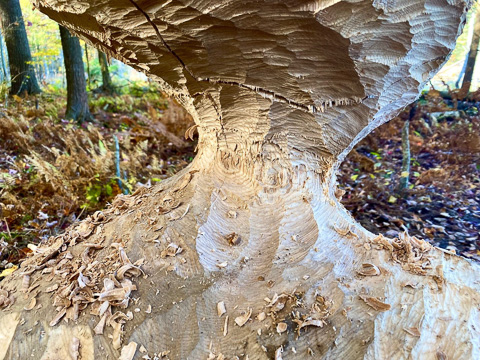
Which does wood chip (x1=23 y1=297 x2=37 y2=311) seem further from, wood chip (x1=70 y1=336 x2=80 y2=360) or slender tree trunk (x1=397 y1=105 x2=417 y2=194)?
slender tree trunk (x1=397 y1=105 x2=417 y2=194)

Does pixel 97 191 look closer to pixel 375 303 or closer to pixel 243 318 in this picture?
pixel 243 318

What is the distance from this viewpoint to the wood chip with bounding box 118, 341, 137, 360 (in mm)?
969

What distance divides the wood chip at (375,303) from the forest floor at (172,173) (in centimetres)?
154

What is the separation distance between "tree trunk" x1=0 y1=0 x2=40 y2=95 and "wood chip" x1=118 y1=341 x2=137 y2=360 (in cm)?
682

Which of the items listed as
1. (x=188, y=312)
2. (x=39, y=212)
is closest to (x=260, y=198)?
(x=188, y=312)

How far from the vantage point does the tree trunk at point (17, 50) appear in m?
5.92

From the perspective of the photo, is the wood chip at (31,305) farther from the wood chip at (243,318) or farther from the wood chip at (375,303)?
the wood chip at (375,303)

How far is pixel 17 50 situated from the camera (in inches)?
251

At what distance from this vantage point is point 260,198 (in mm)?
1281

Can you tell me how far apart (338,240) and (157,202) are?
820 mm

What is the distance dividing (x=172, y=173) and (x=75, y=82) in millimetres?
3231

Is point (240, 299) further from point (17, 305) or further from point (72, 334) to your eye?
point (17, 305)

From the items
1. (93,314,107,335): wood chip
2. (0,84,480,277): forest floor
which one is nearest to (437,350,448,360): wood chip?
(93,314,107,335): wood chip

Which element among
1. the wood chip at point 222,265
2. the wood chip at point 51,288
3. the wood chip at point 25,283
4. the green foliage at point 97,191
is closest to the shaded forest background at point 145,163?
the green foliage at point 97,191
